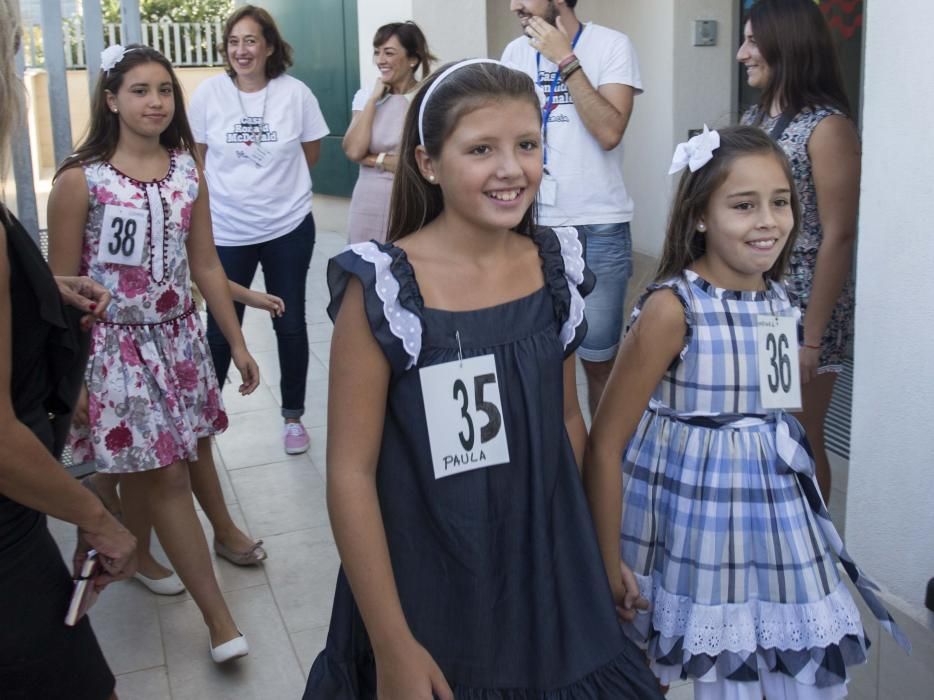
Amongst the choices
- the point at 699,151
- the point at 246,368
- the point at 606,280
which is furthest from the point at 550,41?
the point at 699,151

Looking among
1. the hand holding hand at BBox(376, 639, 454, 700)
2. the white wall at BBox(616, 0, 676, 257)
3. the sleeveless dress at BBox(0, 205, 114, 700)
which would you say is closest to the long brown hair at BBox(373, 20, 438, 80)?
the white wall at BBox(616, 0, 676, 257)

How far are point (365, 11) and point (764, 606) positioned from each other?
774 centimetres

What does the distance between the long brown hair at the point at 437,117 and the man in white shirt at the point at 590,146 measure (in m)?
2.14

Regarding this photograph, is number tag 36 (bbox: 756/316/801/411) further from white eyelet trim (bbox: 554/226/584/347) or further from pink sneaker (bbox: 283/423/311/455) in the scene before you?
pink sneaker (bbox: 283/423/311/455)

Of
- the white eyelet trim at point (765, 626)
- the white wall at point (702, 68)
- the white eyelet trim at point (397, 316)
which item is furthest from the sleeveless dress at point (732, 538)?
the white wall at point (702, 68)

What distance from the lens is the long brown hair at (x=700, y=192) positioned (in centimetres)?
242

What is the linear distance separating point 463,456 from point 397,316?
0.25 metres

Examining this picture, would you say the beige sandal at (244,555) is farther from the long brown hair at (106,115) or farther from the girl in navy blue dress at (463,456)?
the girl in navy blue dress at (463,456)

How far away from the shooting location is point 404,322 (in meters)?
1.85

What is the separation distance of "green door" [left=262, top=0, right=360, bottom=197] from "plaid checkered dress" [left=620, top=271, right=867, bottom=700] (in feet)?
34.0

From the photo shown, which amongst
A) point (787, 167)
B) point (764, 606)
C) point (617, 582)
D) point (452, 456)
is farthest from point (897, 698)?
point (452, 456)

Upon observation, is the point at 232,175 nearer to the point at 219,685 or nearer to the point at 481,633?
the point at 219,685

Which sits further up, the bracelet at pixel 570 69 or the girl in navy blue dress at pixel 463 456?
the bracelet at pixel 570 69

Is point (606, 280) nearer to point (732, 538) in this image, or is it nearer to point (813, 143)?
point (813, 143)
